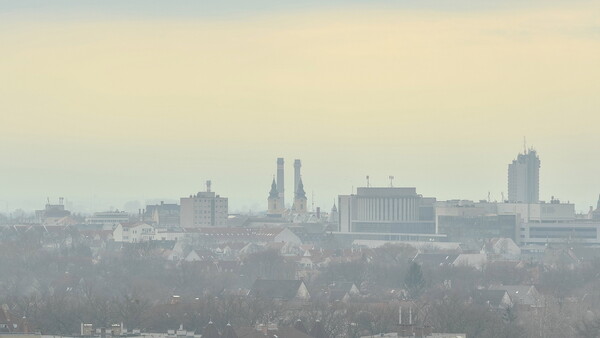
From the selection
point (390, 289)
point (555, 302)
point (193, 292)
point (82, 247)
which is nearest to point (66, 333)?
point (555, 302)

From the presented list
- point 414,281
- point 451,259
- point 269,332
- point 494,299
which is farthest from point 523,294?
point 451,259

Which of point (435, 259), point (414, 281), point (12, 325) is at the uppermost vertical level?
point (435, 259)

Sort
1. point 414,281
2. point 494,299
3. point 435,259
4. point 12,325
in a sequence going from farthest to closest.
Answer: point 435,259 < point 414,281 < point 494,299 < point 12,325

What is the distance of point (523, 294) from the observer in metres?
128

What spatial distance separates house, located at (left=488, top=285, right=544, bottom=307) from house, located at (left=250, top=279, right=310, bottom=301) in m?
10.4

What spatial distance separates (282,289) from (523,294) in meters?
12.4

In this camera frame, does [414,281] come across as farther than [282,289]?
Yes

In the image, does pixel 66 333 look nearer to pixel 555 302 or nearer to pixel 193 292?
pixel 555 302

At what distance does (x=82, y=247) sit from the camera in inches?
7594

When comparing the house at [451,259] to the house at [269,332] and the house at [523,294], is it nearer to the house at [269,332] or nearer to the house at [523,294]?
the house at [523,294]

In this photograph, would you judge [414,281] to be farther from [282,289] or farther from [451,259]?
[451,259]

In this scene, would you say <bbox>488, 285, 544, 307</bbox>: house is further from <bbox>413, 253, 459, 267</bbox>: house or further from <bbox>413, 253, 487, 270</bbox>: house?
<bbox>413, 253, 459, 267</bbox>: house

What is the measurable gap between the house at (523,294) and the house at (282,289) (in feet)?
34.1

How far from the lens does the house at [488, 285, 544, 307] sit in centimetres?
11932
